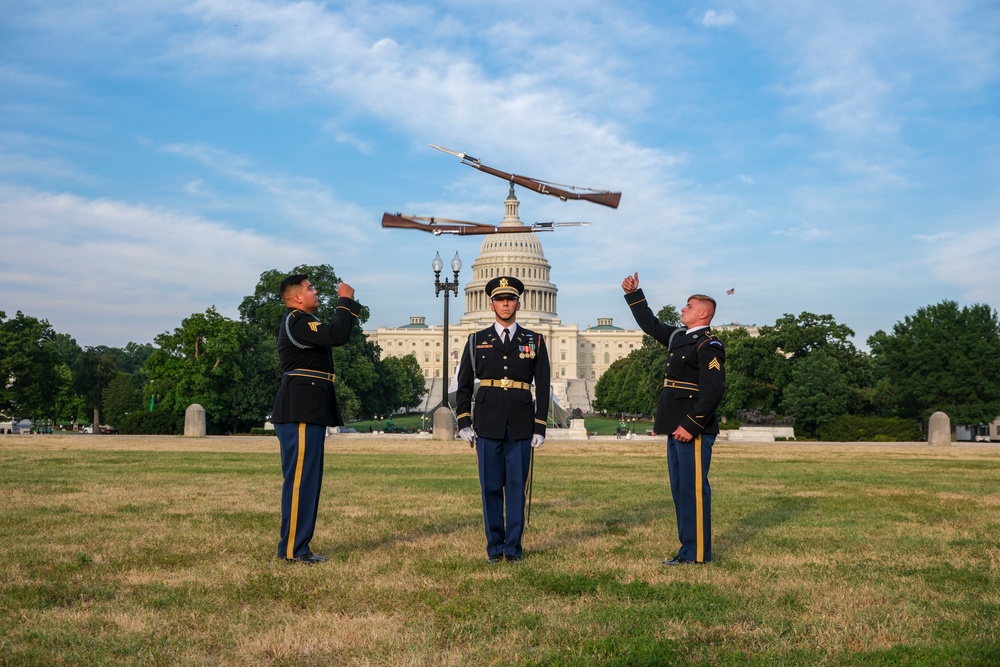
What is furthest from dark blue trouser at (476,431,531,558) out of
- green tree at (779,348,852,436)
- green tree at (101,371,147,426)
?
green tree at (101,371,147,426)

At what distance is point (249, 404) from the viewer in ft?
173

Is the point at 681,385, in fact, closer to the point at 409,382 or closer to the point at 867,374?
the point at 867,374

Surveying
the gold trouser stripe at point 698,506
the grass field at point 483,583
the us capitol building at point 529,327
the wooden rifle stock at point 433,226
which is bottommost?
the grass field at point 483,583

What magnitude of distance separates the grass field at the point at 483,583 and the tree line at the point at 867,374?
41.3m

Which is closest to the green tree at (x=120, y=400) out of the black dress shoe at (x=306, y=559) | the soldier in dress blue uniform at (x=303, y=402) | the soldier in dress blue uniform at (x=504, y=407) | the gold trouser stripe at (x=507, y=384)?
the soldier in dress blue uniform at (x=303, y=402)

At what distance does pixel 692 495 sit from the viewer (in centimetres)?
794

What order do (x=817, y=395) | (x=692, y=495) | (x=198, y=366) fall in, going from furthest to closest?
1. (x=817, y=395)
2. (x=198, y=366)
3. (x=692, y=495)

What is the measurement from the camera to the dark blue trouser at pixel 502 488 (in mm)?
7879

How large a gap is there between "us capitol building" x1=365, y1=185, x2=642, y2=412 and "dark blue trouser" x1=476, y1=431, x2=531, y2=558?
126629 millimetres

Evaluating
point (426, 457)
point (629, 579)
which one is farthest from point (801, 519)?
point (426, 457)

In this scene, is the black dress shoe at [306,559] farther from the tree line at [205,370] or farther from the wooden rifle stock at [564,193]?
the tree line at [205,370]

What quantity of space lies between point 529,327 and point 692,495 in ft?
476

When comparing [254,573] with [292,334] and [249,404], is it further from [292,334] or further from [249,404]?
[249,404]

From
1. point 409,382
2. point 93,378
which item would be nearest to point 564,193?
point 93,378
